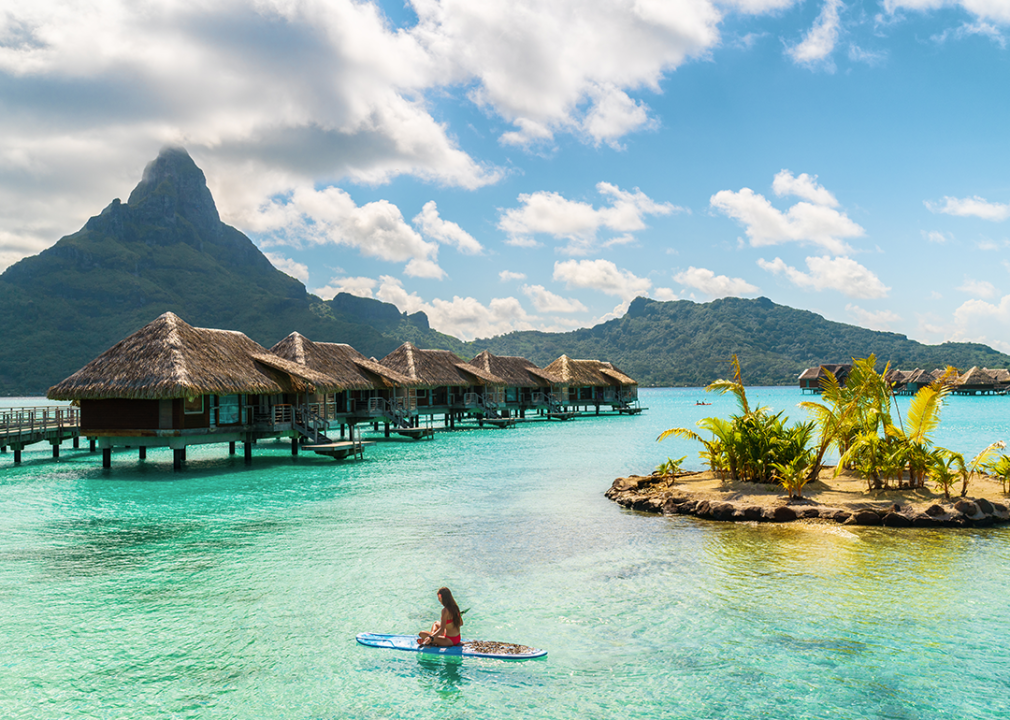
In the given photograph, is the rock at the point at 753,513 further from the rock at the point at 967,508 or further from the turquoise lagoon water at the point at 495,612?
the rock at the point at 967,508

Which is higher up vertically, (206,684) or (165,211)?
(165,211)

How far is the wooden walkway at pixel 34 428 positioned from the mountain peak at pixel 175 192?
14367 cm

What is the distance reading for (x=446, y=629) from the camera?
Result: 7.59 meters

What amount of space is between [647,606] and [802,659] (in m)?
2.30

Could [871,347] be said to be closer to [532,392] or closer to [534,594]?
[532,392]

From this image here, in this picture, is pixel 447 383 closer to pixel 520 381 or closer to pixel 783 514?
pixel 520 381

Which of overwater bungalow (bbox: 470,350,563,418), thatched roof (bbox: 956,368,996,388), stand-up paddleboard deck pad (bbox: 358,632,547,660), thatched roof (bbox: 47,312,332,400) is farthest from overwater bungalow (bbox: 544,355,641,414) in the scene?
thatched roof (bbox: 956,368,996,388)

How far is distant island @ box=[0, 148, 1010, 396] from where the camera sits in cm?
12106

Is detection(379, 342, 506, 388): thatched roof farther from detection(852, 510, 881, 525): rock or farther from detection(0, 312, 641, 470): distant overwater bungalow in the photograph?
detection(852, 510, 881, 525): rock

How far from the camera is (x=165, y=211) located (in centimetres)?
15725

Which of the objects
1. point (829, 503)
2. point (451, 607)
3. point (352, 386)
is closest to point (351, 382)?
point (352, 386)

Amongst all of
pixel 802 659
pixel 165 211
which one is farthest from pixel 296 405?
pixel 165 211

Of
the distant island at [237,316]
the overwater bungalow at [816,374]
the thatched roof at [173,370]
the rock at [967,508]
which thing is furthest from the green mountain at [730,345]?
the rock at [967,508]

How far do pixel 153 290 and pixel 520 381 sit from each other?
360 feet
